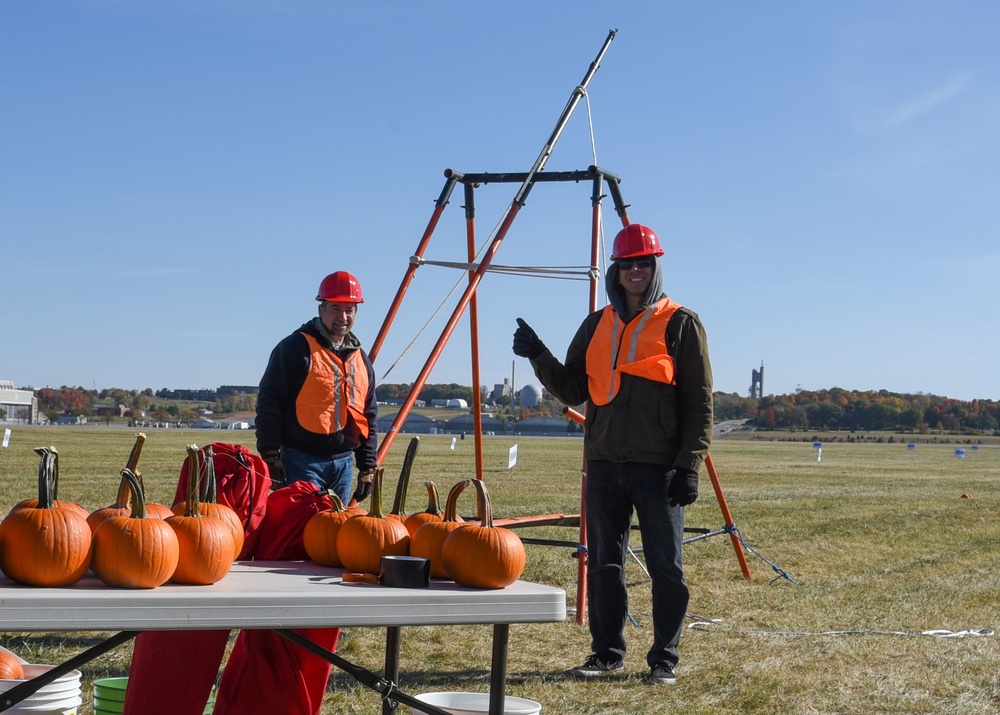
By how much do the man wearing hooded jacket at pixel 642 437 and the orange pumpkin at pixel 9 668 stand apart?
9.66ft

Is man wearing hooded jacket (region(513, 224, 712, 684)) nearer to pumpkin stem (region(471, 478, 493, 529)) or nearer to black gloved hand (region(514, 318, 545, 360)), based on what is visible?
black gloved hand (region(514, 318, 545, 360))

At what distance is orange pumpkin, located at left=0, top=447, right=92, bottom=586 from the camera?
9.55 ft

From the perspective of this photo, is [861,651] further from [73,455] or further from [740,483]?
[73,455]

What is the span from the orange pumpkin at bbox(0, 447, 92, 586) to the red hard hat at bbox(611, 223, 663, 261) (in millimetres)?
3773

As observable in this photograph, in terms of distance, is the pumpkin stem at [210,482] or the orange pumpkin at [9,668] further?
the orange pumpkin at [9,668]

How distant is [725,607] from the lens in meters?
8.76

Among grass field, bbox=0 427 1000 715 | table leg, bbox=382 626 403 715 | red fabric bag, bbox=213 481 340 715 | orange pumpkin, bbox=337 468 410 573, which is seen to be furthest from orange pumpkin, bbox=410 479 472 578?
grass field, bbox=0 427 1000 715

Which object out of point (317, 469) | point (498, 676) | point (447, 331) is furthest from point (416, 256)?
point (498, 676)

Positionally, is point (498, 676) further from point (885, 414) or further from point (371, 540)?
point (885, 414)

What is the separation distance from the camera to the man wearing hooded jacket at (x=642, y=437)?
614cm

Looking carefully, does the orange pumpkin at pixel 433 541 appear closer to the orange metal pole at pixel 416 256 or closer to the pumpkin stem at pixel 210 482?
the pumpkin stem at pixel 210 482

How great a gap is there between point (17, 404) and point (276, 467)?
164 m

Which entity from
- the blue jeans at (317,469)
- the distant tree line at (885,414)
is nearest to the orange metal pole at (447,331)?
the blue jeans at (317,469)

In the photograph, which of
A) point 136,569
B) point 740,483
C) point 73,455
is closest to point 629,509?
point 136,569
